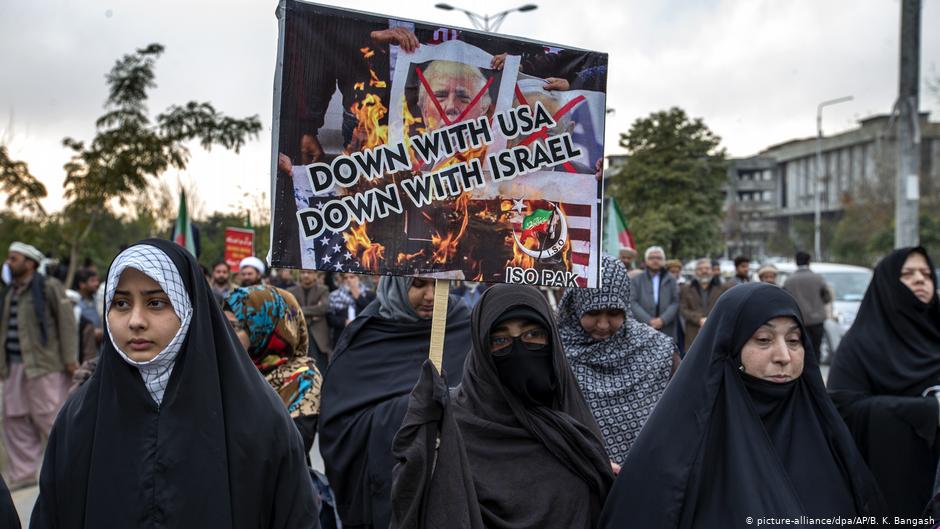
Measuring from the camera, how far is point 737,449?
267 cm

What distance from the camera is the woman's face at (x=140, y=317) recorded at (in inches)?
95.3

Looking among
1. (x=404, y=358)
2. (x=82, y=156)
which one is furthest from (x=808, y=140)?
(x=404, y=358)

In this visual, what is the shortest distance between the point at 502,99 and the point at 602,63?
337mm

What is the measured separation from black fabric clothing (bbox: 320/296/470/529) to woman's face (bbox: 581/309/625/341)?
618 mm

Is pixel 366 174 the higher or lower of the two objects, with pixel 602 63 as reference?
lower

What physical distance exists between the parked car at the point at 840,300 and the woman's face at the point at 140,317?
12.5m

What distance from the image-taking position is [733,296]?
292 centimetres

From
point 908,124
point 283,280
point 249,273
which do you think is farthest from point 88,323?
point 908,124

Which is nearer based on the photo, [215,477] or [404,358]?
[215,477]

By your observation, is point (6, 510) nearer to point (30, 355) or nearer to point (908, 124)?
point (30, 355)

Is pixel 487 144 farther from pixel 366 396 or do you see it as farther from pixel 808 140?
pixel 808 140

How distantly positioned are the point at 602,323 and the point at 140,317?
6.98 ft

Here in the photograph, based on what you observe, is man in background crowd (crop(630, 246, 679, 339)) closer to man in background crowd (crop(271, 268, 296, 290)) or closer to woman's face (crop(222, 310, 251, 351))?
man in background crowd (crop(271, 268, 296, 290))

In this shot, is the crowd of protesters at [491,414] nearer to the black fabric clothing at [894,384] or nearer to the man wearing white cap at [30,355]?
the black fabric clothing at [894,384]
